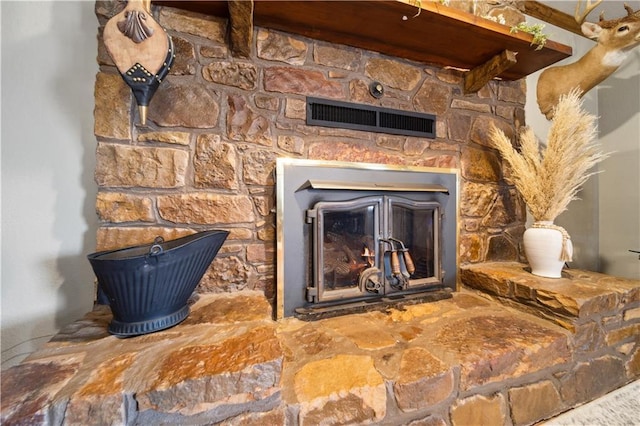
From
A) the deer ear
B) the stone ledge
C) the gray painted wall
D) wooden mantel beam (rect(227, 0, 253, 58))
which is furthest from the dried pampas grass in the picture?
the gray painted wall

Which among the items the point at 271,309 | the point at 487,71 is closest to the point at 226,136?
the point at 271,309

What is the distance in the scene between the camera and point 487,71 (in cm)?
138

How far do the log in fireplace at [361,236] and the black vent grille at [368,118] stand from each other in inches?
8.6

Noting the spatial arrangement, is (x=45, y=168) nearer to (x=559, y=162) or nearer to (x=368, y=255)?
(x=368, y=255)

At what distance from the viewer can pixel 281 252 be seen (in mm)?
1086

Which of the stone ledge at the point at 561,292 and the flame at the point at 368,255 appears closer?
the stone ledge at the point at 561,292

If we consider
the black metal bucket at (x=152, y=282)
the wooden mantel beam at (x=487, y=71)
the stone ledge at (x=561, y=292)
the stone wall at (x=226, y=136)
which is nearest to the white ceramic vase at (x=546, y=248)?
the stone ledge at (x=561, y=292)

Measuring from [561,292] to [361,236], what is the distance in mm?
878

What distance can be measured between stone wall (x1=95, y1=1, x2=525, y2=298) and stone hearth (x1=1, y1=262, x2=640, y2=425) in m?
0.33

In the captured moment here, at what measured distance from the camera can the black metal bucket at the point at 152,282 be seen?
729 mm

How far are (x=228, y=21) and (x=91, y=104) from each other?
2.24 ft

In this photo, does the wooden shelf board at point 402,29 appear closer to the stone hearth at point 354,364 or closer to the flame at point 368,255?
the flame at point 368,255

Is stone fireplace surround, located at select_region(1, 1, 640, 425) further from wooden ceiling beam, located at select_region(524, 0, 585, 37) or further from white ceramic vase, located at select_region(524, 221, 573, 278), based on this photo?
wooden ceiling beam, located at select_region(524, 0, 585, 37)

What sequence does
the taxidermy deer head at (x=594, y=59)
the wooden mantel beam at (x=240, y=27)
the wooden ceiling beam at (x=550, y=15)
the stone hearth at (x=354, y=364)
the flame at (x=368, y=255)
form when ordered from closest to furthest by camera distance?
the stone hearth at (x=354, y=364)
the wooden mantel beam at (x=240, y=27)
the flame at (x=368, y=255)
the taxidermy deer head at (x=594, y=59)
the wooden ceiling beam at (x=550, y=15)
